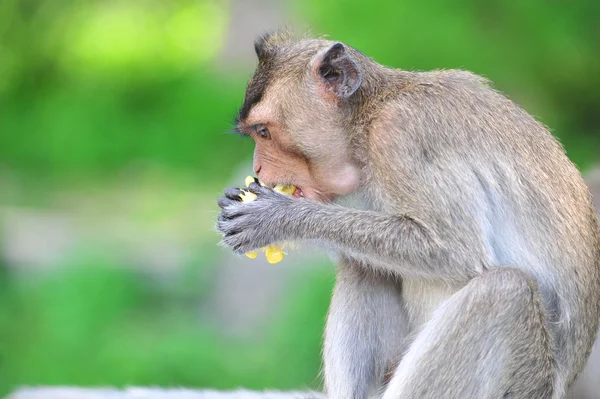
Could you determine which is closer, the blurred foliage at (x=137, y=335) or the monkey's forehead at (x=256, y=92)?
the monkey's forehead at (x=256, y=92)

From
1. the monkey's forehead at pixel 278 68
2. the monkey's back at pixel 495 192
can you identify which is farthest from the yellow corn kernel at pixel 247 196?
the monkey's back at pixel 495 192

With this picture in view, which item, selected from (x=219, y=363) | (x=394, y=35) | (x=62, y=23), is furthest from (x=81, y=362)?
(x=62, y=23)

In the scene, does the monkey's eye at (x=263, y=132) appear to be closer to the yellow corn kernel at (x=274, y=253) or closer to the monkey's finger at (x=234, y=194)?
the monkey's finger at (x=234, y=194)

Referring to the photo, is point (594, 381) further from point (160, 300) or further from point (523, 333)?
point (160, 300)

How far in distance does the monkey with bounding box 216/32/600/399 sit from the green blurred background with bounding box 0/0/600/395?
811mm

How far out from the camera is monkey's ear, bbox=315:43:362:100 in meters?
5.44

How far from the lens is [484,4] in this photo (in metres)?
11.4

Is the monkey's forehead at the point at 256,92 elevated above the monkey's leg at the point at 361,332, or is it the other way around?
the monkey's forehead at the point at 256,92

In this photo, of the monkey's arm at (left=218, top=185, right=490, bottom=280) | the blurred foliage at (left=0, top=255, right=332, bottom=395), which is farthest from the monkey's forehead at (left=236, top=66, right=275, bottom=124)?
the blurred foliage at (left=0, top=255, right=332, bottom=395)

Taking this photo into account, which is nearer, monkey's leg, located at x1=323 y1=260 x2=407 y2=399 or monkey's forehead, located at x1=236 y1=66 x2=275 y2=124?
monkey's forehead, located at x1=236 y1=66 x2=275 y2=124

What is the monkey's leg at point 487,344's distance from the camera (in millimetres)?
4961

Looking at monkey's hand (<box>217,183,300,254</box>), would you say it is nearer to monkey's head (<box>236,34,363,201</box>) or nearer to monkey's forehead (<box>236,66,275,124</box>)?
monkey's head (<box>236,34,363,201</box>)

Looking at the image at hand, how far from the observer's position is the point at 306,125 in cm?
556

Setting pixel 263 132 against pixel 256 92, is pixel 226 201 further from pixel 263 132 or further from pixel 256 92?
pixel 256 92
